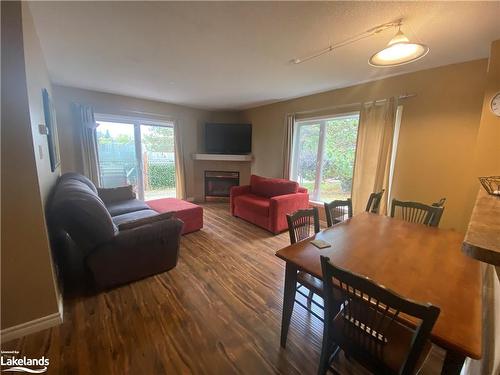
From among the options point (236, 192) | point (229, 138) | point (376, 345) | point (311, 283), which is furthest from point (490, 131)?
point (229, 138)

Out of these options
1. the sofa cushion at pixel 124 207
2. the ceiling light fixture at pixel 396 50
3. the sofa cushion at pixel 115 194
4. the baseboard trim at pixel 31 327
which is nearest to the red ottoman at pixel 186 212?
the sofa cushion at pixel 124 207

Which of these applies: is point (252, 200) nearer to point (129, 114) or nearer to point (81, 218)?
point (81, 218)

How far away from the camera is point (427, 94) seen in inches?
107

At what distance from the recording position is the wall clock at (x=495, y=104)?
2.01 m

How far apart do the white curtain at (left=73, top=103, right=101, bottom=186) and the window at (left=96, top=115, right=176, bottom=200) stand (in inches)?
8.0

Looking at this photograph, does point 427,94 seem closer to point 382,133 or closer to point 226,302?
point 382,133

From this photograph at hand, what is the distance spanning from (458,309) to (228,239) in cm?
271

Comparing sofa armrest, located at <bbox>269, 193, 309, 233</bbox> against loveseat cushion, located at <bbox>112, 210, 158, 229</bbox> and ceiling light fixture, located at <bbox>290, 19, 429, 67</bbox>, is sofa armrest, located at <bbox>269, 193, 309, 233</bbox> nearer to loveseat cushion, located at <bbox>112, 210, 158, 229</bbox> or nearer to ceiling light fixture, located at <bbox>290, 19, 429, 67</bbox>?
loveseat cushion, located at <bbox>112, 210, 158, 229</bbox>

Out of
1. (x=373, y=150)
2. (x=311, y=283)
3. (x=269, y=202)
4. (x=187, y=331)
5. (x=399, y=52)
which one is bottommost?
(x=187, y=331)

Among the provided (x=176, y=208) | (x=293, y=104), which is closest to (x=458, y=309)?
(x=176, y=208)

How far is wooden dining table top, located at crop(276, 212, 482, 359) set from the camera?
82 centimetres

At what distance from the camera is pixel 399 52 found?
1.46 meters

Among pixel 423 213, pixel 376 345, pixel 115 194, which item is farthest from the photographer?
pixel 115 194

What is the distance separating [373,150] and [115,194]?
441cm
